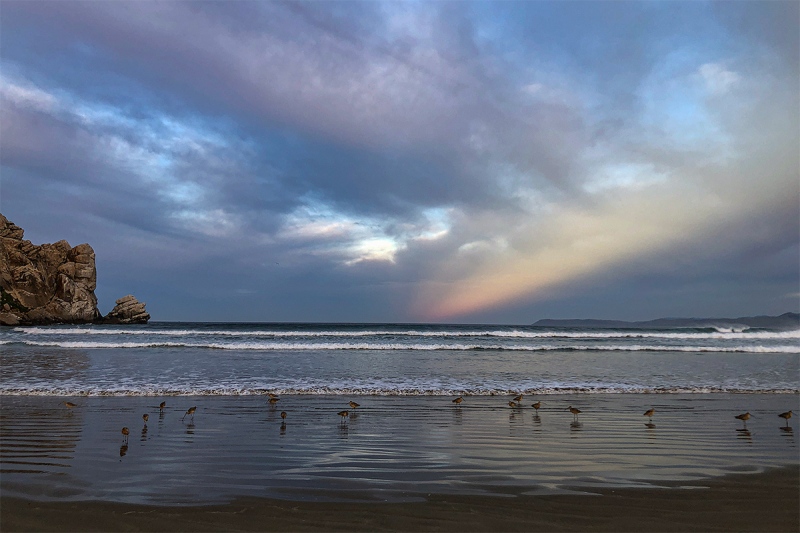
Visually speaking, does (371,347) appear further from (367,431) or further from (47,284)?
(47,284)

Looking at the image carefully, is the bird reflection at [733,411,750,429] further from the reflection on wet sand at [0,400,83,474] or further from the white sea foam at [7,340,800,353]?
the white sea foam at [7,340,800,353]

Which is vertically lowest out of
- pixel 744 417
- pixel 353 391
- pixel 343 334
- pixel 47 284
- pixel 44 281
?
pixel 353 391

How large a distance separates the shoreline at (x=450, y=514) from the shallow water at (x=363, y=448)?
284 mm

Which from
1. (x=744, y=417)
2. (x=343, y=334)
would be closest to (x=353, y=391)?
Result: (x=744, y=417)

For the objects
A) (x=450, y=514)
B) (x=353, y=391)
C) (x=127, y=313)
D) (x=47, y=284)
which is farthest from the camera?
(x=127, y=313)

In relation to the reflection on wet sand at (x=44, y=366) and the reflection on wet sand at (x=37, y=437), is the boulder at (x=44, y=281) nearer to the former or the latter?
the reflection on wet sand at (x=44, y=366)

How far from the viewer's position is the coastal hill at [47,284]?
55750 mm

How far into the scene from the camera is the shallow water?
17.6 feet

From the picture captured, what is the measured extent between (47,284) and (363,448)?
234 feet

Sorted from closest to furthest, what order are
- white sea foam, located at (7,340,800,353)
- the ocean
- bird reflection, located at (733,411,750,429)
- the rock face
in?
the ocean
bird reflection, located at (733,411,750,429)
white sea foam, located at (7,340,800,353)
the rock face

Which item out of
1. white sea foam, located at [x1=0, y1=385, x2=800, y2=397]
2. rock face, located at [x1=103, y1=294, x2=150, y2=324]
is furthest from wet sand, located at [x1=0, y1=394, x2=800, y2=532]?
rock face, located at [x1=103, y1=294, x2=150, y2=324]

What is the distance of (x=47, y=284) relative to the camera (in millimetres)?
59469

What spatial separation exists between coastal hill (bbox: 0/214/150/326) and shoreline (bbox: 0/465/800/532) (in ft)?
217

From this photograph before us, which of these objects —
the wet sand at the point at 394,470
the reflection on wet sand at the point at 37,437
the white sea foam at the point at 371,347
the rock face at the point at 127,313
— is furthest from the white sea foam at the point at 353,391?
the rock face at the point at 127,313
